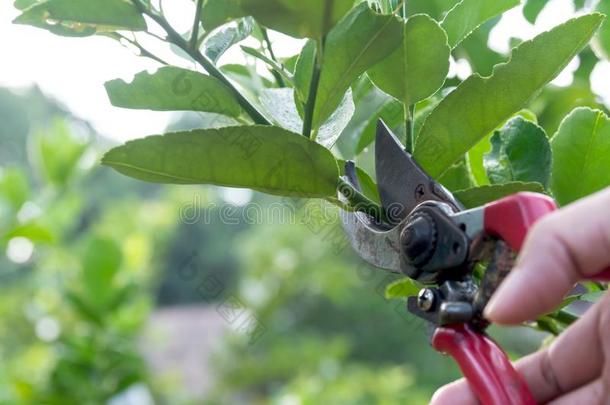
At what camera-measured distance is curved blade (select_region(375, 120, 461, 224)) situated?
14.8 inches

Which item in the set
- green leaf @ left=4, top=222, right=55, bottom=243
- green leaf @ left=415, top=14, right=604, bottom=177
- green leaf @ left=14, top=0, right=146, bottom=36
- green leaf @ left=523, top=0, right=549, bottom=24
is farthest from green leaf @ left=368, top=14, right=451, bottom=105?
green leaf @ left=4, top=222, right=55, bottom=243

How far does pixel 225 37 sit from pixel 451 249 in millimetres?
147

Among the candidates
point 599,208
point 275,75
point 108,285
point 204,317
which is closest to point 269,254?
point 108,285

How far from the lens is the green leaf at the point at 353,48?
335mm

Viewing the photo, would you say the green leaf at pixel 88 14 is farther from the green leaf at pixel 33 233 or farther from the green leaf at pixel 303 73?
the green leaf at pixel 33 233

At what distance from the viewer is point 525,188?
35cm

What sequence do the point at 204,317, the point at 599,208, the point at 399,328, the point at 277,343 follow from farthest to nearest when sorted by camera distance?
the point at 204,317 < the point at 399,328 < the point at 277,343 < the point at 599,208

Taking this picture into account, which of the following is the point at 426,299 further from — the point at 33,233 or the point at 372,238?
the point at 33,233

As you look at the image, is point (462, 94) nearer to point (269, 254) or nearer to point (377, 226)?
point (377, 226)

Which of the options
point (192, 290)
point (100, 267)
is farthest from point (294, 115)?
point (192, 290)

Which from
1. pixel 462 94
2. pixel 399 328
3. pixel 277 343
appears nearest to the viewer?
pixel 462 94

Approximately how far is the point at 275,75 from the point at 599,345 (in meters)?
0.22

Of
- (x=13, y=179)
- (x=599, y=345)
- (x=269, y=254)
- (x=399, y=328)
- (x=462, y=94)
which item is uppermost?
(x=13, y=179)

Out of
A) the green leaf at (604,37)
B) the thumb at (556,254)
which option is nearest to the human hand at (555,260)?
the thumb at (556,254)
